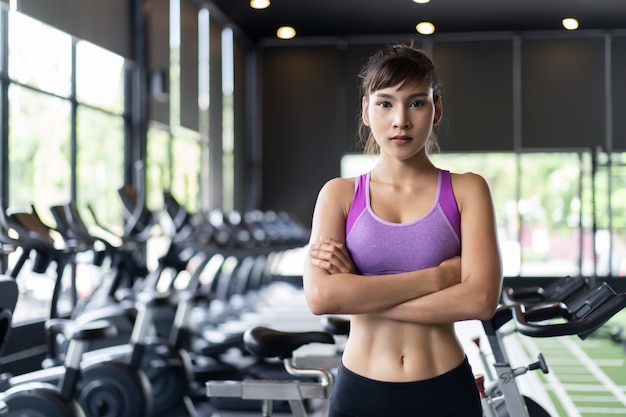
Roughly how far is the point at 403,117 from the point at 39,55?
482 cm

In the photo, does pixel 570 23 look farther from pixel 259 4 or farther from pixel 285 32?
pixel 259 4

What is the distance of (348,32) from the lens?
34.7ft

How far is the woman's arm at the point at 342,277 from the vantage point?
4.61 feet

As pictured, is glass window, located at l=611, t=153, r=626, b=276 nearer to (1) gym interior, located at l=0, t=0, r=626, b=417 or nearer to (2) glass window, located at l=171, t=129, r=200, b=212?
(1) gym interior, located at l=0, t=0, r=626, b=417

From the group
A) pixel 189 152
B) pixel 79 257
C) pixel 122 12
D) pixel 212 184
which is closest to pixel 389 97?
pixel 79 257

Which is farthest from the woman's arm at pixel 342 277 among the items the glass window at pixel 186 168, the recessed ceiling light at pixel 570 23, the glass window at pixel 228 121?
the recessed ceiling light at pixel 570 23

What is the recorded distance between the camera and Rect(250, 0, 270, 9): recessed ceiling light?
28.8ft

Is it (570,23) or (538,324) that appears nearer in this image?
(538,324)

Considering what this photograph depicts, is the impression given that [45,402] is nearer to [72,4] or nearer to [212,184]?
[72,4]

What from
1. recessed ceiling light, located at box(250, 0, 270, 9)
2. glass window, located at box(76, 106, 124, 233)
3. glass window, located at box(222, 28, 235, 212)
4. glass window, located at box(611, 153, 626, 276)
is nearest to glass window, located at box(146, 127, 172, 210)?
glass window, located at box(76, 106, 124, 233)

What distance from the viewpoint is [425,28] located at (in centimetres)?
1010

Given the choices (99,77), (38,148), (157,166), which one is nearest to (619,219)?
(157,166)

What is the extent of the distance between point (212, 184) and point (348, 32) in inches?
106

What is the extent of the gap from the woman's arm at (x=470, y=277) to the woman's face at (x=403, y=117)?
0.37 feet
